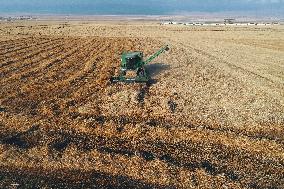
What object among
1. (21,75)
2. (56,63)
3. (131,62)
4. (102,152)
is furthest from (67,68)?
(102,152)


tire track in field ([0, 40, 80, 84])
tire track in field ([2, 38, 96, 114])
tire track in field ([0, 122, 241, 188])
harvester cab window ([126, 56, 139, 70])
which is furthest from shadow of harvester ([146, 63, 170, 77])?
tire track in field ([0, 122, 241, 188])

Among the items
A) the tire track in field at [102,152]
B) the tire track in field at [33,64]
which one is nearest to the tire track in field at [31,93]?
the tire track in field at [33,64]

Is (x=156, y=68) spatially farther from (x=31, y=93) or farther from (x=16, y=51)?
(x=16, y=51)

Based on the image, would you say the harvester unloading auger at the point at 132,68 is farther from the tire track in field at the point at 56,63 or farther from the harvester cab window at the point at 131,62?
the tire track in field at the point at 56,63

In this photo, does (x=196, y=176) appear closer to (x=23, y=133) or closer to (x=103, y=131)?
(x=103, y=131)

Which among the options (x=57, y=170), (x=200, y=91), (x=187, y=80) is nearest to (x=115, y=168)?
(x=57, y=170)

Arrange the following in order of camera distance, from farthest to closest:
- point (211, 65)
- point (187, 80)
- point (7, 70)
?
1. point (211, 65)
2. point (7, 70)
3. point (187, 80)
